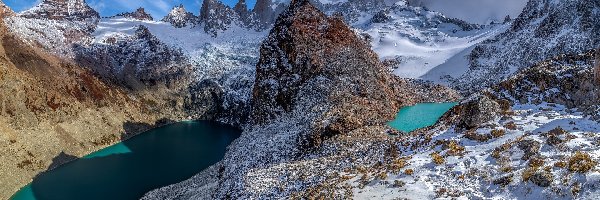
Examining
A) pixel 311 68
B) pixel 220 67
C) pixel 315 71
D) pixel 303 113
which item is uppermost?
pixel 220 67

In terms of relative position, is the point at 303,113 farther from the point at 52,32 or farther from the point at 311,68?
the point at 52,32

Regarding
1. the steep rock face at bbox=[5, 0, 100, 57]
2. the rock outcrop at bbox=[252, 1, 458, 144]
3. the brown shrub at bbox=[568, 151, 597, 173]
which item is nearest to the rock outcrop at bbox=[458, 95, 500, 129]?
the brown shrub at bbox=[568, 151, 597, 173]

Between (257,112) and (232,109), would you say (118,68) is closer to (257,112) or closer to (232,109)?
(232,109)

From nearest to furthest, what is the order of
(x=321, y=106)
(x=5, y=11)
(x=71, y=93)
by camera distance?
(x=321, y=106) → (x=71, y=93) → (x=5, y=11)

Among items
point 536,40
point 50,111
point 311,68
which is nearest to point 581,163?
point 311,68

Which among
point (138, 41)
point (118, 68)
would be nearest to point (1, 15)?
point (118, 68)

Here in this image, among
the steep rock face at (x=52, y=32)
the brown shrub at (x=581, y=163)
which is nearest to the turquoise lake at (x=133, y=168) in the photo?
the steep rock face at (x=52, y=32)
